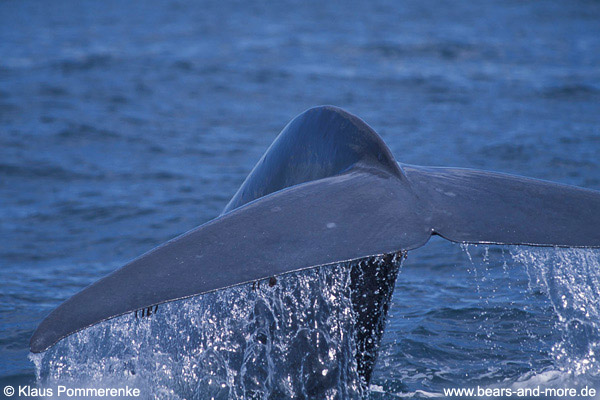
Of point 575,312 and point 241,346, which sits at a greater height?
point 241,346

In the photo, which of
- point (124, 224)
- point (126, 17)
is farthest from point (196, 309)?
point (126, 17)

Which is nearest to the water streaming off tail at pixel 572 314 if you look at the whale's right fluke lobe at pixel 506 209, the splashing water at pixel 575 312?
the splashing water at pixel 575 312

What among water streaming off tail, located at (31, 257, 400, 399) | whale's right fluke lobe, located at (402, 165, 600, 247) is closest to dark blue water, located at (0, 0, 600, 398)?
water streaming off tail, located at (31, 257, 400, 399)

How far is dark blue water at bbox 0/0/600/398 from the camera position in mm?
5156

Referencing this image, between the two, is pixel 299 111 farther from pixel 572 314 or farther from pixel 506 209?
pixel 506 209

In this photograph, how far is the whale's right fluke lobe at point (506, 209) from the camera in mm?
2941

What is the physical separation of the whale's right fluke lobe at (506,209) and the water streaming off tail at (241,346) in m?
0.42

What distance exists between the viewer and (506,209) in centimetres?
312

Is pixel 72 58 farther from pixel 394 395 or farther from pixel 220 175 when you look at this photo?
pixel 394 395

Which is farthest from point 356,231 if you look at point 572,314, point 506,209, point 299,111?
point 299,111

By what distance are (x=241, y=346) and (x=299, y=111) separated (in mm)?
10136

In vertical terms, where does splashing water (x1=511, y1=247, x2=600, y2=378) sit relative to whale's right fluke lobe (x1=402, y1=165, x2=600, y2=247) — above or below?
below

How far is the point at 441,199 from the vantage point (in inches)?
125

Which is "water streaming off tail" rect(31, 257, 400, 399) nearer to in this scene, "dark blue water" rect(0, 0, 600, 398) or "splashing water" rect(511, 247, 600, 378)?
"dark blue water" rect(0, 0, 600, 398)
